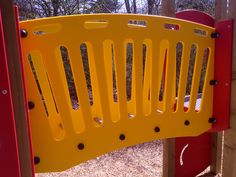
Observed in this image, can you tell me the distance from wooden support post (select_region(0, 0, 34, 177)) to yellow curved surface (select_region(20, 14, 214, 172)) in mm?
219

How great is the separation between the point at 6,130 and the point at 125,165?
6.59 ft

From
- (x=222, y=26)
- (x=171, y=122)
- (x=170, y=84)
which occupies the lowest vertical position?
(x=171, y=122)

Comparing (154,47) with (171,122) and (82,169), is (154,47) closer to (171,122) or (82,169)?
(171,122)

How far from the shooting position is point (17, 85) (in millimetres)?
868

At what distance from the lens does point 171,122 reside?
59.2 inches

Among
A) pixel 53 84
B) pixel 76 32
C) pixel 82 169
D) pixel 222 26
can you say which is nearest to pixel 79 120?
pixel 53 84

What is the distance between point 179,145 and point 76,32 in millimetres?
1548

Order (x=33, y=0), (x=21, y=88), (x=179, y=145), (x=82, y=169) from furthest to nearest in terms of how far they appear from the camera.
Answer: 1. (x=33, y=0)
2. (x=82, y=169)
3. (x=179, y=145)
4. (x=21, y=88)

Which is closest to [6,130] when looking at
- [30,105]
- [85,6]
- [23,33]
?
[30,105]

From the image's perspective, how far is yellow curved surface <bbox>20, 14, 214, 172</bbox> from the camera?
114 centimetres

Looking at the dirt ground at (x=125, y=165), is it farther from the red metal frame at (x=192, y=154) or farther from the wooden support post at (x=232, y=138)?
the wooden support post at (x=232, y=138)

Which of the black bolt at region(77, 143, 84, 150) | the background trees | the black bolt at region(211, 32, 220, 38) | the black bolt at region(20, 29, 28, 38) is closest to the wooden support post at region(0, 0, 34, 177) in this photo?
the black bolt at region(20, 29, 28, 38)

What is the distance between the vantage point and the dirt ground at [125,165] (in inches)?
100

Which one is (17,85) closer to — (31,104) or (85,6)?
(31,104)
